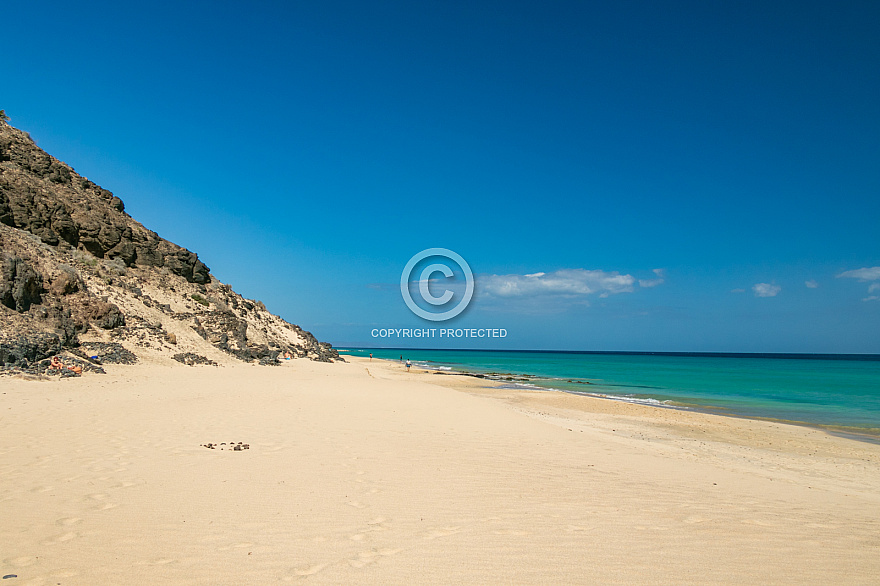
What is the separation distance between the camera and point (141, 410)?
465 inches

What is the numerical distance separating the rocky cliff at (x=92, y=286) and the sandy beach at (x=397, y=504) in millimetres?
10915

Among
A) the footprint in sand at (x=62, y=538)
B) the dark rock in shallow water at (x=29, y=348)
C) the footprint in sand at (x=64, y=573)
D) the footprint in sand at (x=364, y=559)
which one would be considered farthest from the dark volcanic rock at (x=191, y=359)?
the footprint in sand at (x=364, y=559)

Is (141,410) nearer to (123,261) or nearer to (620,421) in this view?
(620,421)

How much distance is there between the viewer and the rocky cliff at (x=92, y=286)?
2052cm

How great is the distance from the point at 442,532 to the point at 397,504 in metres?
1.04

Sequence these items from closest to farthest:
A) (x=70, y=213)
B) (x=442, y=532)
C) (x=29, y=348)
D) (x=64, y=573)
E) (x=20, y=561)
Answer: (x=64, y=573) → (x=20, y=561) → (x=442, y=532) → (x=29, y=348) → (x=70, y=213)

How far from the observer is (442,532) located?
4840 millimetres

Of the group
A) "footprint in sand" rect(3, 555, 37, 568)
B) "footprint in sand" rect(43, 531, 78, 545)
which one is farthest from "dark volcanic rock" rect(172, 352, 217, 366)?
"footprint in sand" rect(3, 555, 37, 568)

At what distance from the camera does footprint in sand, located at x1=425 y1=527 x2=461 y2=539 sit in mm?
4737

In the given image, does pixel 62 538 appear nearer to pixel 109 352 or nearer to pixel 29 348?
pixel 29 348

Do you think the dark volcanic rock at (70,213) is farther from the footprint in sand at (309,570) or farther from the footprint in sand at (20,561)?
the footprint in sand at (309,570)

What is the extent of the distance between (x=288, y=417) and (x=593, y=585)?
974 centimetres

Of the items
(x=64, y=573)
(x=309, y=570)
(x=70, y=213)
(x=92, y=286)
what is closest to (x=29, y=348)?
(x=92, y=286)

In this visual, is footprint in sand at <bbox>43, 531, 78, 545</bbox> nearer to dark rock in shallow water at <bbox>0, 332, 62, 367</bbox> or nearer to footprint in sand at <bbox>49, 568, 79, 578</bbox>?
footprint in sand at <bbox>49, 568, 79, 578</bbox>
